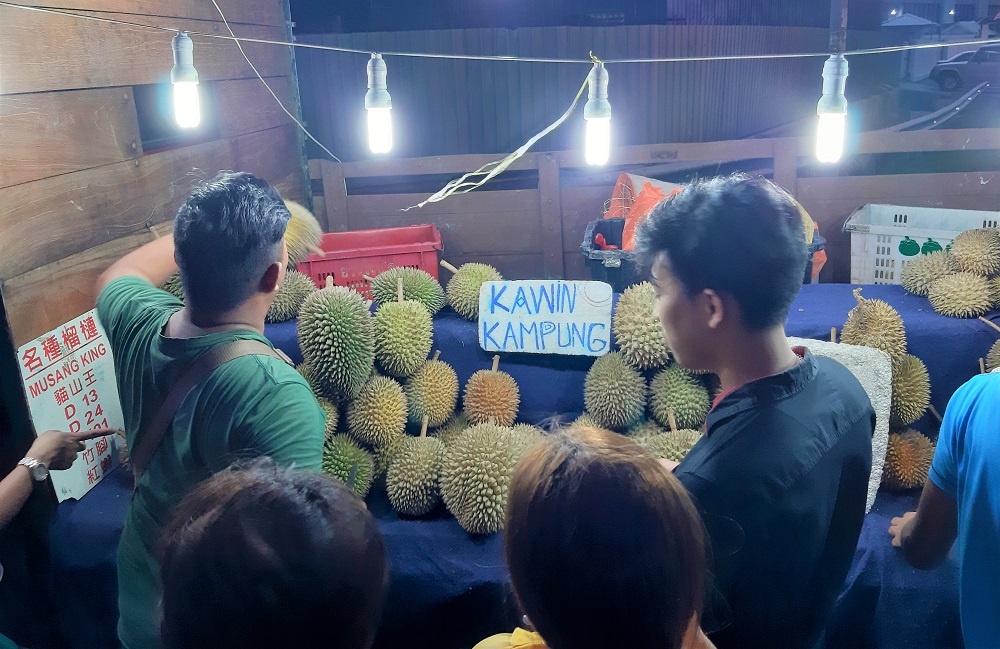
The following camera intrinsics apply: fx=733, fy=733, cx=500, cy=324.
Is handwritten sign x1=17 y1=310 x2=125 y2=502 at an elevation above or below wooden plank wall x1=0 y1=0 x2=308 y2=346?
below

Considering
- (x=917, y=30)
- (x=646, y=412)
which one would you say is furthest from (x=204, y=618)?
(x=917, y=30)

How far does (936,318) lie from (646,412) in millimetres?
983

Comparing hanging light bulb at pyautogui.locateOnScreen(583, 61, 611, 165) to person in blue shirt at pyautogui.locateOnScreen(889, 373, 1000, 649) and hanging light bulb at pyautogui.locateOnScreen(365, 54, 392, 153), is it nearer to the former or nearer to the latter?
hanging light bulb at pyautogui.locateOnScreen(365, 54, 392, 153)

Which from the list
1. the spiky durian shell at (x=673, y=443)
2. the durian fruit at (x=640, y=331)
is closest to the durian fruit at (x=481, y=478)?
the spiky durian shell at (x=673, y=443)

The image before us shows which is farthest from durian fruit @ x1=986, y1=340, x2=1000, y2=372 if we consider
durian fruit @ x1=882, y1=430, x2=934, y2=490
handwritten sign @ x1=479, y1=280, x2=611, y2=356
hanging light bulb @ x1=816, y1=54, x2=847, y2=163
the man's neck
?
the man's neck

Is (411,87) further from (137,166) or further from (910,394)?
(910,394)

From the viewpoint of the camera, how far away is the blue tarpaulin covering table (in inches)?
73.1

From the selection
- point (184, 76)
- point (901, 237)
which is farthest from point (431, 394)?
point (901, 237)

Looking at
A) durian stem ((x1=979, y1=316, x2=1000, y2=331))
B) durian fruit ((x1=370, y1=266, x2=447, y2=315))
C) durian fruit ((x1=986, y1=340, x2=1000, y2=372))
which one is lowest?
durian fruit ((x1=986, y1=340, x2=1000, y2=372))

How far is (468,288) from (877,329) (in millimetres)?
1302

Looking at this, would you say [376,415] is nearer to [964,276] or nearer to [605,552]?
[605,552]

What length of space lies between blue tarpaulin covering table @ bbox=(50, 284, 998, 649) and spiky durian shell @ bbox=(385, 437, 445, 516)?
49mm

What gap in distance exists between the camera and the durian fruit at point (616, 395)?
2.21m

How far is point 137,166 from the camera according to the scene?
7.94 feet
